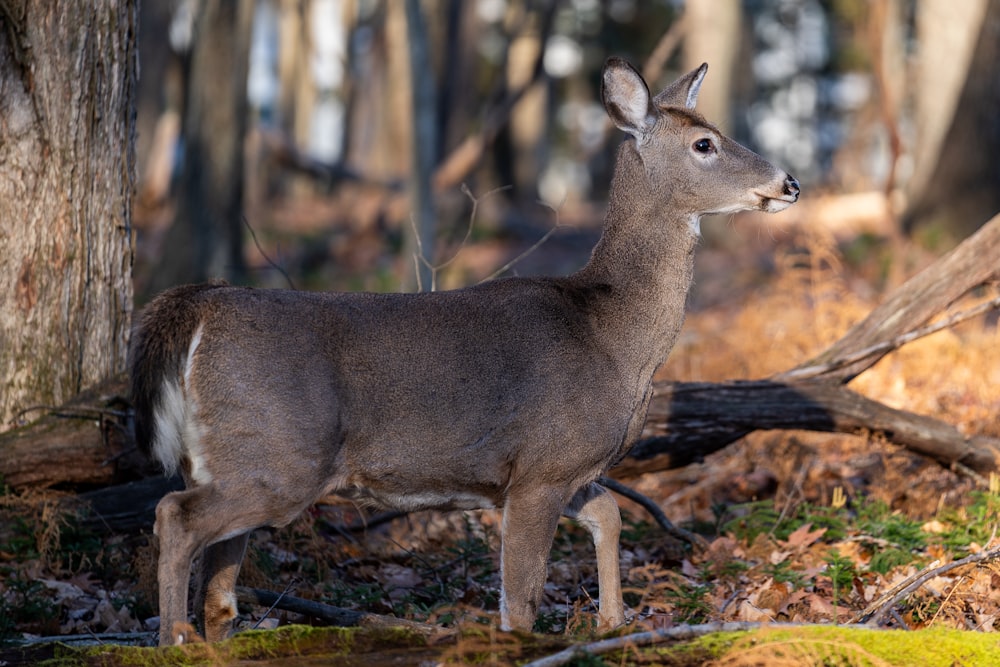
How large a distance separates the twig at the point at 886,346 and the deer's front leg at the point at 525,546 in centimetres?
253

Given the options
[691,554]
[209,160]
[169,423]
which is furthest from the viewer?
[209,160]

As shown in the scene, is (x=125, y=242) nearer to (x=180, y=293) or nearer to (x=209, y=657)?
(x=180, y=293)

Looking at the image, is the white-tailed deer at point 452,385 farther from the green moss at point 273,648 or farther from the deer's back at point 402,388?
the green moss at point 273,648

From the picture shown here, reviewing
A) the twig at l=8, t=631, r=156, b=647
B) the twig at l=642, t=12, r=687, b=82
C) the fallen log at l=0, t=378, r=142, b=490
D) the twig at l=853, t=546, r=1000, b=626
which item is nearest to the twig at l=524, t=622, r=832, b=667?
the twig at l=853, t=546, r=1000, b=626

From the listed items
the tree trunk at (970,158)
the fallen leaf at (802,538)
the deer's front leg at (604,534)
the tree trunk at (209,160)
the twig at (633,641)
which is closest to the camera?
the twig at (633,641)

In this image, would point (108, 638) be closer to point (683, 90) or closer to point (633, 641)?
point (633, 641)

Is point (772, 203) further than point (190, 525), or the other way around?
point (772, 203)

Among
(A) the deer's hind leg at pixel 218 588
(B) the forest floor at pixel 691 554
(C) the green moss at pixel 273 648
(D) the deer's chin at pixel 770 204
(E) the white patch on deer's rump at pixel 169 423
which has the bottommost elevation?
(B) the forest floor at pixel 691 554

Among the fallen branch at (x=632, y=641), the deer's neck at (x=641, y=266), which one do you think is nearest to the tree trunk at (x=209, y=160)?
the deer's neck at (x=641, y=266)

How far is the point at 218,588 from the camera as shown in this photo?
5.16m

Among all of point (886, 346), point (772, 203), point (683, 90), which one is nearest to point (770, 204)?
point (772, 203)

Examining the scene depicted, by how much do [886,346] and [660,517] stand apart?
5.60ft

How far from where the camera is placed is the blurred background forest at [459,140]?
14875 millimetres

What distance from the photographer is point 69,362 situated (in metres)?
6.38
